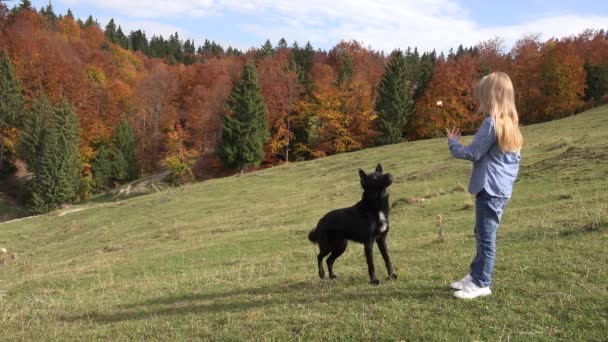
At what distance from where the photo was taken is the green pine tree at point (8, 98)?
70.9 meters

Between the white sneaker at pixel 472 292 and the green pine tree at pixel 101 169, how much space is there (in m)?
68.6

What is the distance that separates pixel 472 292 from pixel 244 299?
3507 mm

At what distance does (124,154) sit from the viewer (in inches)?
2827

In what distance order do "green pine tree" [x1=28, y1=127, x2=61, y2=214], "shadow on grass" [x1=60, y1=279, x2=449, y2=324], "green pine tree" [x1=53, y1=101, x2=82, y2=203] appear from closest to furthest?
1. "shadow on grass" [x1=60, y1=279, x2=449, y2=324]
2. "green pine tree" [x1=28, y1=127, x2=61, y2=214]
3. "green pine tree" [x1=53, y1=101, x2=82, y2=203]

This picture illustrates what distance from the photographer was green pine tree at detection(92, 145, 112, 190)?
67.5 meters

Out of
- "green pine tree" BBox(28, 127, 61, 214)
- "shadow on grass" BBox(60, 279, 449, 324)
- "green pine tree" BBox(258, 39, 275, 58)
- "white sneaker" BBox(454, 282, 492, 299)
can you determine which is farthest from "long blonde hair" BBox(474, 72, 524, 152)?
"green pine tree" BBox(258, 39, 275, 58)

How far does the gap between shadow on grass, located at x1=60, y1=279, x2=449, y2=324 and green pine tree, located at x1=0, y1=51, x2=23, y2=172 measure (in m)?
75.1

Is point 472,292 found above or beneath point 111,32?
beneath

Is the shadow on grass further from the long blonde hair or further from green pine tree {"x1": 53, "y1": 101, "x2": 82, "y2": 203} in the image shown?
green pine tree {"x1": 53, "y1": 101, "x2": 82, "y2": 203}

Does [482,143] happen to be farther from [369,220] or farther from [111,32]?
[111,32]

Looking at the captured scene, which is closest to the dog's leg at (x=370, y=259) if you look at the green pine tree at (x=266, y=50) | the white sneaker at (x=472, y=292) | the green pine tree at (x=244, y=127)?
the white sneaker at (x=472, y=292)

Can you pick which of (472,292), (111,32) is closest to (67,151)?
(472,292)

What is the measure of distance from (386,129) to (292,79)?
1792 cm

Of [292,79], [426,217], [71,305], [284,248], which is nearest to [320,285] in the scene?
[71,305]
